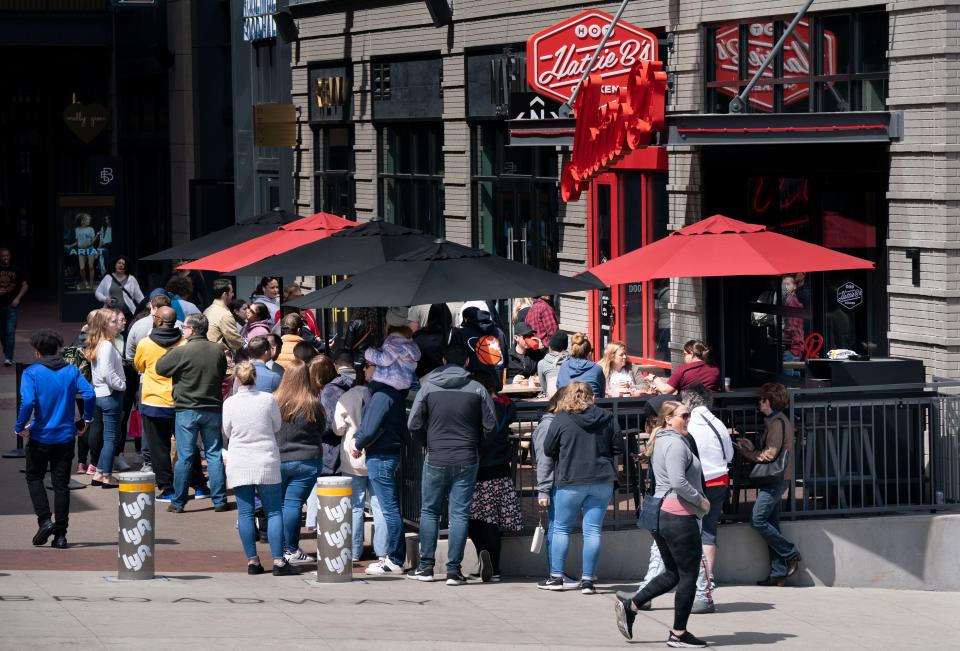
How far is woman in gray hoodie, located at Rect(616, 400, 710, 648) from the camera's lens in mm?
10836

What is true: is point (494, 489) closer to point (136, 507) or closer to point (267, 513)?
point (267, 513)

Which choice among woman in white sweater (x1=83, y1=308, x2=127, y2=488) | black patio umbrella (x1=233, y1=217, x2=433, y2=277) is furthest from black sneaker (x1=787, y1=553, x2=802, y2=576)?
woman in white sweater (x1=83, y1=308, x2=127, y2=488)

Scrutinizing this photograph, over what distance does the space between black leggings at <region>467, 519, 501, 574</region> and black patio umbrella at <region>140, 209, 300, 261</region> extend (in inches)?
301

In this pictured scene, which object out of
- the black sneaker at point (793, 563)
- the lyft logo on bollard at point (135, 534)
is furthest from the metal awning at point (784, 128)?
the lyft logo on bollard at point (135, 534)

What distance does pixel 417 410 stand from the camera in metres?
12.5

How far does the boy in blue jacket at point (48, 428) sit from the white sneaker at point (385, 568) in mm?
2606

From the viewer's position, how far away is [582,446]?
12.2 meters

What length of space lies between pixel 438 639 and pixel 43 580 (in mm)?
3309

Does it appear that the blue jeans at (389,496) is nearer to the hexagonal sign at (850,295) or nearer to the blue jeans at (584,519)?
the blue jeans at (584,519)

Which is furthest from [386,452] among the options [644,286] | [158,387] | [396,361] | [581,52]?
[644,286]

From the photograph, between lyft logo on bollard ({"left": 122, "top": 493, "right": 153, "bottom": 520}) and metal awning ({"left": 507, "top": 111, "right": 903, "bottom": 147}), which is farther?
metal awning ({"left": 507, "top": 111, "right": 903, "bottom": 147})

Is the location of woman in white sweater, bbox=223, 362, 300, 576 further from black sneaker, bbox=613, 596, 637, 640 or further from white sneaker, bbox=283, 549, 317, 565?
black sneaker, bbox=613, 596, 637, 640

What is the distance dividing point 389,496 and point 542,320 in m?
6.64

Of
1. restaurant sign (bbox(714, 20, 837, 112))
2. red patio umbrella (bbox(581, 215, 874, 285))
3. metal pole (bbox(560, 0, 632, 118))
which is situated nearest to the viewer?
red patio umbrella (bbox(581, 215, 874, 285))
